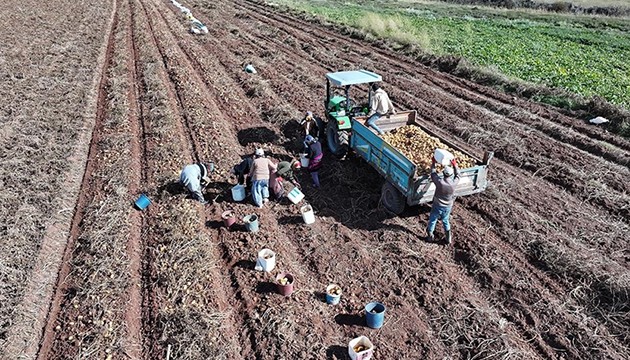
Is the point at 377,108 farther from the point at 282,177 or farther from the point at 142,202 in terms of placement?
the point at 142,202

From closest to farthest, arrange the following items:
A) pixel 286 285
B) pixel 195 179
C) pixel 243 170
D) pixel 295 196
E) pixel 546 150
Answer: pixel 286 285, pixel 195 179, pixel 295 196, pixel 243 170, pixel 546 150

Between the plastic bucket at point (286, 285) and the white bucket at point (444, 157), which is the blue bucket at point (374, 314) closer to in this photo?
the plastic bucket at point (286, 285)

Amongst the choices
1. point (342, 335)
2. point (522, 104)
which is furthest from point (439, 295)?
point (522, 104)

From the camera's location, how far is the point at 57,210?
9898mm

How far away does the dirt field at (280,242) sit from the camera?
697 cm

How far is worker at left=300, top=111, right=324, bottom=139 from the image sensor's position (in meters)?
12.0

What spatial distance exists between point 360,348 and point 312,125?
6766 mm

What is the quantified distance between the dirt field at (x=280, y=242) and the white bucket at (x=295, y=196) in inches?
7.4

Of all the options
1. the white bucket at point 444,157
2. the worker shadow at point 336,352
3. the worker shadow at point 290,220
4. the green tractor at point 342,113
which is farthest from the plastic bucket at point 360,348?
the green tractor at point 342,113

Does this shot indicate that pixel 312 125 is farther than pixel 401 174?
Yes

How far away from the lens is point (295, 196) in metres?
10.1

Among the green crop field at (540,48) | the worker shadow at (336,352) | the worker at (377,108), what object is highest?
the worker at (377,108)

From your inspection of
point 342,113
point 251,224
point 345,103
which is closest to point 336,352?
point 251,224

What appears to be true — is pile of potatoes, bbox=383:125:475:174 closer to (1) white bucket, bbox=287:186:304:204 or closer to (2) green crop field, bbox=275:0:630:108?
(1) white bucket, bbox=287:186:304:204
